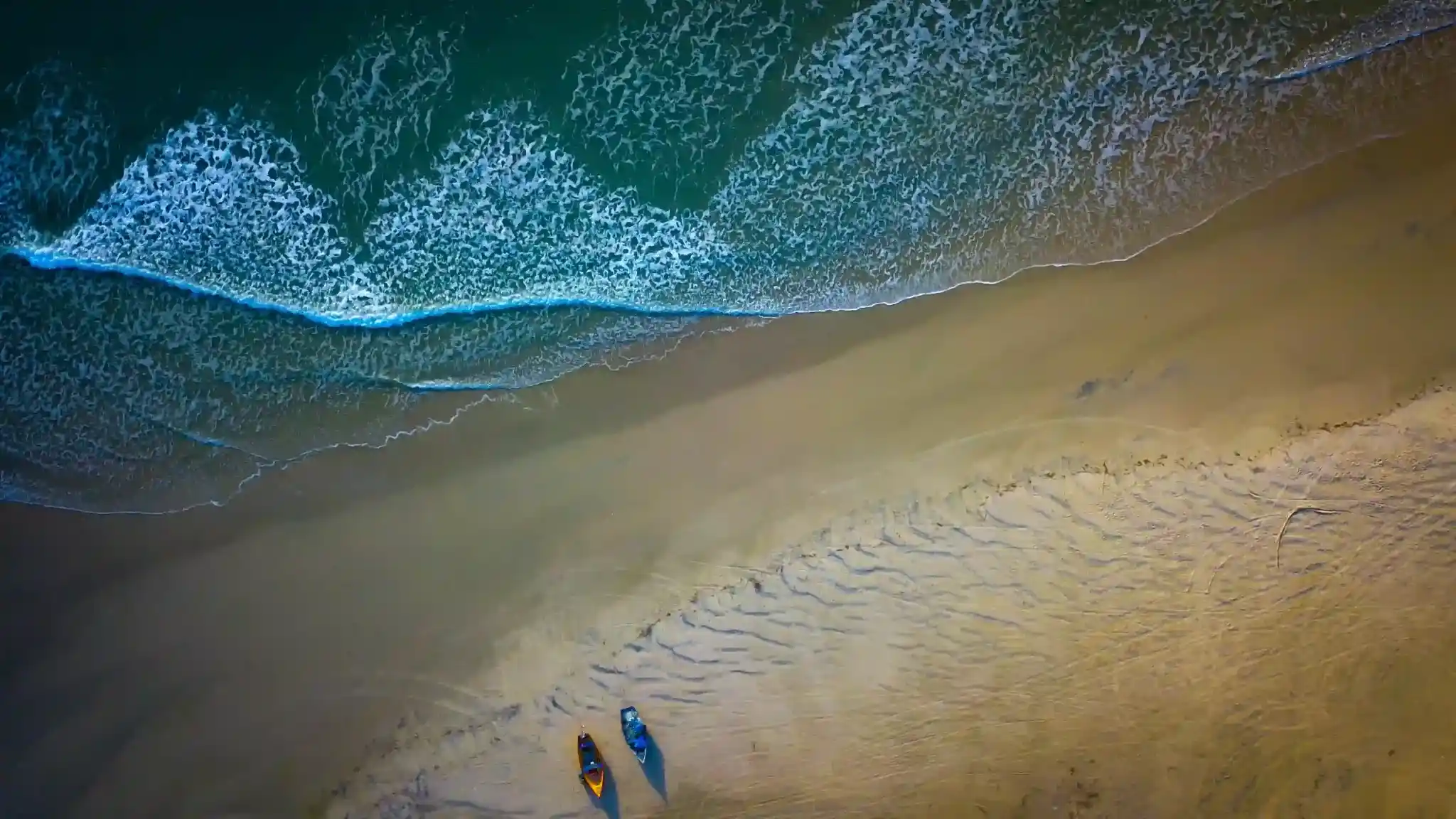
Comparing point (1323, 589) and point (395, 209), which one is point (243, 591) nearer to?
point (395, 209)

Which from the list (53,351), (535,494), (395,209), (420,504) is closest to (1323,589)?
(535,494)

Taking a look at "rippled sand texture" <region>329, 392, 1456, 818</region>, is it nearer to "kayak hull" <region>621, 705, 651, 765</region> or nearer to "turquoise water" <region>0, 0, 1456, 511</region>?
"kayak hull" <region>621, 705, 651, 765</region>

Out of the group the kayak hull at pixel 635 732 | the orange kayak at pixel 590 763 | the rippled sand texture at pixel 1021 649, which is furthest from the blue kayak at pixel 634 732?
the orange kayak at pixel 590 763

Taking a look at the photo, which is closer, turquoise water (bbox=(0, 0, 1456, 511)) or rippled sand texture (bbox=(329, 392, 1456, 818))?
rippled sand texture (bbox=(329, 392, 1456, 818))

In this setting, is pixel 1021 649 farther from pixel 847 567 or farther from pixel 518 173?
pixel 518 173

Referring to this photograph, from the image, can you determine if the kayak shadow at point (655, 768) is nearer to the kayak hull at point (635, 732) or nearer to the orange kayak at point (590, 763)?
the kayak hull at point (635, 732)

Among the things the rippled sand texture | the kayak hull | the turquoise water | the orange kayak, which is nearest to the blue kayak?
the kayak hull
